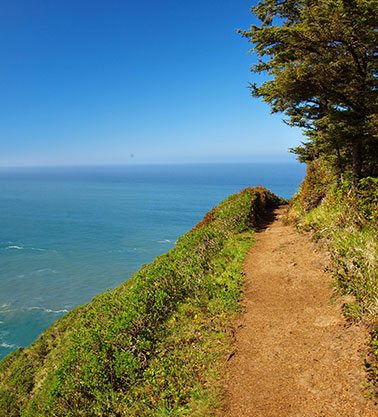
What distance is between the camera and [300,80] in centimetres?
1280

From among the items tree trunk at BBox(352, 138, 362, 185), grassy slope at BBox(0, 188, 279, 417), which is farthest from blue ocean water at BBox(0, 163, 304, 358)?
tree trunk at BBox(352, 138, 362, 185)

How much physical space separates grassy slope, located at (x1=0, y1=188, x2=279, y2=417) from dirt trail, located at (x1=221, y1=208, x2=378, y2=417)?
0.62 metres

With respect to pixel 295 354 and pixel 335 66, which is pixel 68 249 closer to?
pixel 335 66

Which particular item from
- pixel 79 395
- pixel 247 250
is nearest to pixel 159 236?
pixel 247 250

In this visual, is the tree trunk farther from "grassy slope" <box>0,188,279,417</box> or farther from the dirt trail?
→ "grassy slope" <box>0,188,279,417</box>

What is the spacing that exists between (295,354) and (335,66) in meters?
11.2

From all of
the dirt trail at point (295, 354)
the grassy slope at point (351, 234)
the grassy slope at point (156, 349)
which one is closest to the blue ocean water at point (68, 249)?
the grassy slope at point (156, 349)

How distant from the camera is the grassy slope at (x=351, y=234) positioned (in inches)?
309

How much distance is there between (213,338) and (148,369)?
1876 mm

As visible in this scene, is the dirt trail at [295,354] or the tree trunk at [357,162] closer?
the dirt trail at [295,354]

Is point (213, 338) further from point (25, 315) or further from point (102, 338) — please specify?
point (25, 315)

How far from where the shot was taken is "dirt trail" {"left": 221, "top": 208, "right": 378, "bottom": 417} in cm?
588

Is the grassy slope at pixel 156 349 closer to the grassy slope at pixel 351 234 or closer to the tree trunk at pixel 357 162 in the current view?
the grassy slope at pixel 351 234

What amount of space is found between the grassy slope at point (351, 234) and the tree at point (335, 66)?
1672mm
